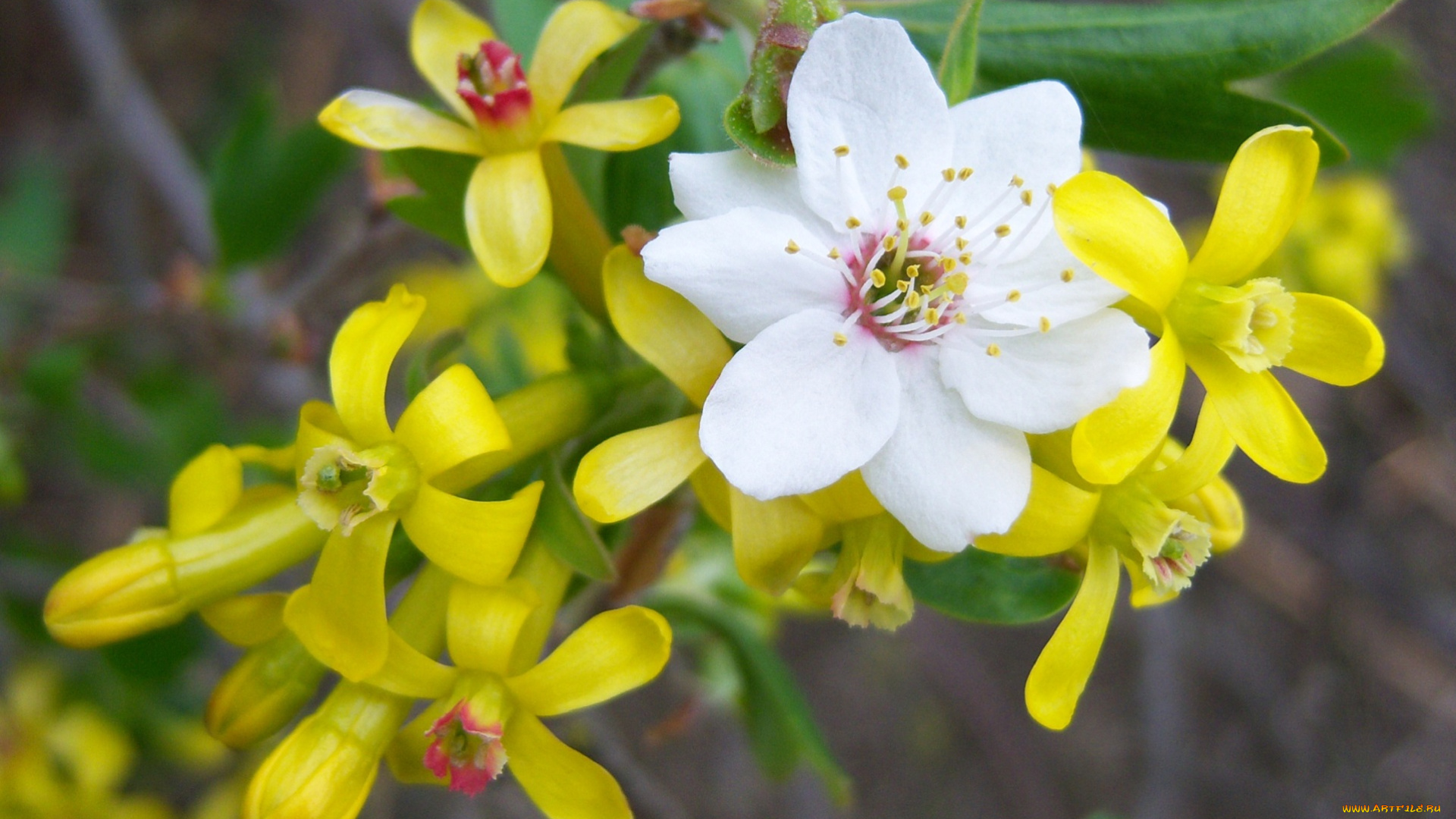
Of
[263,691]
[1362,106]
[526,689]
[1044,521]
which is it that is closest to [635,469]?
[526,689]

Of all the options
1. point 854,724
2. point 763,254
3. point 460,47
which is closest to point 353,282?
point 460,47

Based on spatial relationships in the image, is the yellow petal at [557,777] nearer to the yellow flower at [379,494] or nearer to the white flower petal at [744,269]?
the yellow flower at [379,494]

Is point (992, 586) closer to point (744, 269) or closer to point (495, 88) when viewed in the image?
point (744, 269)

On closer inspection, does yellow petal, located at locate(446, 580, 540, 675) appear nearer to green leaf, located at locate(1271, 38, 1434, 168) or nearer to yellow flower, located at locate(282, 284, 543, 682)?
yellow flower, located at locate(282, 284, 543, 682)

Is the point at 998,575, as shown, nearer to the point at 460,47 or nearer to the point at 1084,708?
the point at 460,47

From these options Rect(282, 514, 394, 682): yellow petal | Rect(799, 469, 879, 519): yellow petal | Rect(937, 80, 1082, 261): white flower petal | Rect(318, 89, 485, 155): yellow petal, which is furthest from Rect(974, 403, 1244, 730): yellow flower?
Rect(318, 89, 485, 155): yellow petal

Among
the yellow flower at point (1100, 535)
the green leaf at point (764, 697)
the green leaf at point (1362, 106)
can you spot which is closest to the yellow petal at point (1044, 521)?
the yellow flower at point (1100, 535)
